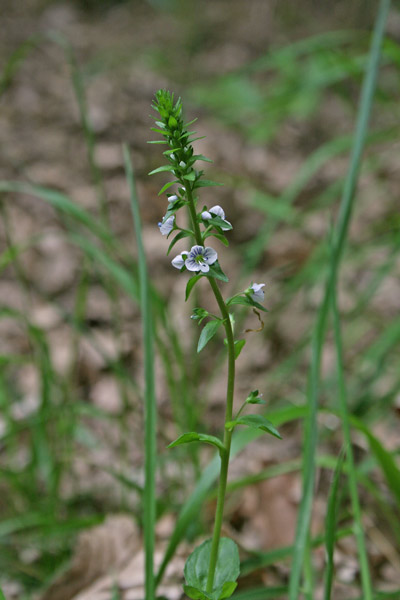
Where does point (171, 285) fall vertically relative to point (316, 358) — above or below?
above

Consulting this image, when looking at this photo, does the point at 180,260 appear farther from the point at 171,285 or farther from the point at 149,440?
the point at 171,285

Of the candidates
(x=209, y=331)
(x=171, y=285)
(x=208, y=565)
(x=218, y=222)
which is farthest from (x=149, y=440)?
(x=171, y=285)

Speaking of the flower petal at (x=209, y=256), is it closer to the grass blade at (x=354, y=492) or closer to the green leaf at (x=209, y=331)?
the green leaf at (x=209, y=331)

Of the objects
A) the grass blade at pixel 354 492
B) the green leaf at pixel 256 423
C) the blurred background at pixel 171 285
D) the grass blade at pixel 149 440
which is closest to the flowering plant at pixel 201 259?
the green leaf at pixel 256 423

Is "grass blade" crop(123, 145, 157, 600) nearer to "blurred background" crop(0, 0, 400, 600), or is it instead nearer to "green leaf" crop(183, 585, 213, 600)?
"green leaf" crop(183, 585, 213, 600)

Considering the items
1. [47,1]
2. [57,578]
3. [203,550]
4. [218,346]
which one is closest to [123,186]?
[218,346]

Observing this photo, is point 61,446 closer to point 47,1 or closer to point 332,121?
point 332,121
